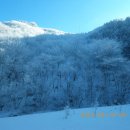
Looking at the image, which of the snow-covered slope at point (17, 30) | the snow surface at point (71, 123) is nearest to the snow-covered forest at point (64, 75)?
the snow-covered slope at point (17, 30)

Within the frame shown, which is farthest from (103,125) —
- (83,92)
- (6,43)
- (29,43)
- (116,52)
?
(29,43)

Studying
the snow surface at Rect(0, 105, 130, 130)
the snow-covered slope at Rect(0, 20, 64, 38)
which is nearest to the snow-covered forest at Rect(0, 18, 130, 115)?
the snow-covered slope at Rect(0, 20, 64, 38)

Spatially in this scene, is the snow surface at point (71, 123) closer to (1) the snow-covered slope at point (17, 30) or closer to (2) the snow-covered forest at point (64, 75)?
(2) the snow-covered forest at point (64, 75)

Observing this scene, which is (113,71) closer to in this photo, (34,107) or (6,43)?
(34,107)

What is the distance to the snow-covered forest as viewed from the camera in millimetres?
20547

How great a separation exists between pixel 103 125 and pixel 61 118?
1624 millimetres

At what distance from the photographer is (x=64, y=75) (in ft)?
80.6

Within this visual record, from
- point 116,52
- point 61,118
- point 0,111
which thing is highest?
point 116,52

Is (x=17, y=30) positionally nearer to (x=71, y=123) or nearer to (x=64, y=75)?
(x=64, y=75)

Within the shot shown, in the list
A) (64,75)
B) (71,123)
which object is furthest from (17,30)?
(71,123)

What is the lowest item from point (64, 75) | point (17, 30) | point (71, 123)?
point (71, 123)

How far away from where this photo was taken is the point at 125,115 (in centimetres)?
717

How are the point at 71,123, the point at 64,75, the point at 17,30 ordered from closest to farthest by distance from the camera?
the point at 71,123, the point at 64,75, the point at 17,30

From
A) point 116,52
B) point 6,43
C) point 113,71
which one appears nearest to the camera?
point 113,71
